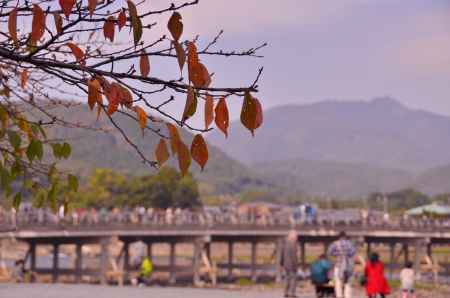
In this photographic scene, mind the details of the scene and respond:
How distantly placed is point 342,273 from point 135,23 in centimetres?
1576

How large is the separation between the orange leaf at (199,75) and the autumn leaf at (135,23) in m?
0.32

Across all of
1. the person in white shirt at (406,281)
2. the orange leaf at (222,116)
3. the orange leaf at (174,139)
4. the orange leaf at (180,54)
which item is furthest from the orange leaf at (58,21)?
the person in white shirt at (406,281)

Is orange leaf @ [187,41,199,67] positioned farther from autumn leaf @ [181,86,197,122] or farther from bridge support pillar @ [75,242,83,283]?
bridge support pillar @ [75,242,83,283]

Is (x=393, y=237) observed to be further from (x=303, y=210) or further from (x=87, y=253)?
(x=87, y=253)

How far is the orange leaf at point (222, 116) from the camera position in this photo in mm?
4891

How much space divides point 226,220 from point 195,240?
12.2 ft

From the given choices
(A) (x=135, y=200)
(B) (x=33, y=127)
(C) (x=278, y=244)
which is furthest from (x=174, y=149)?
(A) (x=135, y=200)

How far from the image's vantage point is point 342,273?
20.2 m

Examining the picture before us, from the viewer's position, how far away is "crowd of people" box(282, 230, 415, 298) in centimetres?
1936

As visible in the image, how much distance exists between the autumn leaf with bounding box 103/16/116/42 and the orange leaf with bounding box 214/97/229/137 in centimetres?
70

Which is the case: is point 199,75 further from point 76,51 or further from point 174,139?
point 76,51

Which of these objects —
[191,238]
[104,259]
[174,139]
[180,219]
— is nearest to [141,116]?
[174,139]

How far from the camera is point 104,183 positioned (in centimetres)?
11462

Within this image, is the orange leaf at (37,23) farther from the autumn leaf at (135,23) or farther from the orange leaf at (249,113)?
the orange leaf at (249,113)
